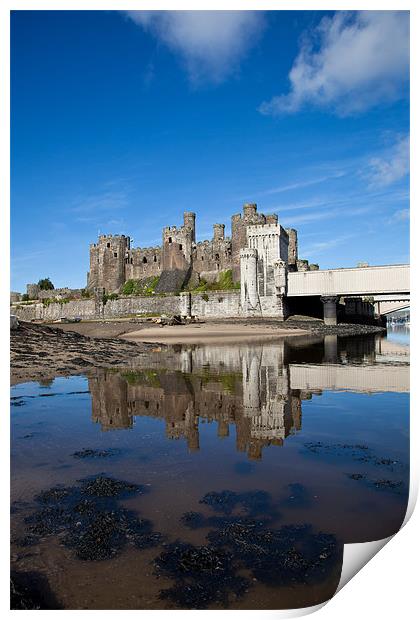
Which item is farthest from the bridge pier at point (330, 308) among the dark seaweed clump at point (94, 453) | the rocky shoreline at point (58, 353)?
the dark seaweed clump at point (94, 453)

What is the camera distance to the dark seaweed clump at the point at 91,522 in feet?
10.3

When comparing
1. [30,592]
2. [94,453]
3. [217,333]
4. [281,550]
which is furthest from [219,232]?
[30,592]

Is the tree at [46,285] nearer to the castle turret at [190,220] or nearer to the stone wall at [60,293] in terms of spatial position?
the stone wall at [60,293]

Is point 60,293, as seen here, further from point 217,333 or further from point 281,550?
point 281,550

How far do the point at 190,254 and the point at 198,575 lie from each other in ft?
168

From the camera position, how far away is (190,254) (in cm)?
5325

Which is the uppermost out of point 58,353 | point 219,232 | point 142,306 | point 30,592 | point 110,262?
point 219,232

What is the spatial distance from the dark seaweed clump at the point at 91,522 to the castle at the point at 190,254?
40521 millimetres

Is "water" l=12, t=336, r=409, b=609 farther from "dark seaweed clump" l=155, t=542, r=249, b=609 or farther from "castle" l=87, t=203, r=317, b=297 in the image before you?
"castle" l=87, t=203, r=317, b=297

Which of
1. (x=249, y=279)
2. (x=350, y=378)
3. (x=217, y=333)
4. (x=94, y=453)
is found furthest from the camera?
(x=249, y=279)

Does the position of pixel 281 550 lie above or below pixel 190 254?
below

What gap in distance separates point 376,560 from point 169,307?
150ft
